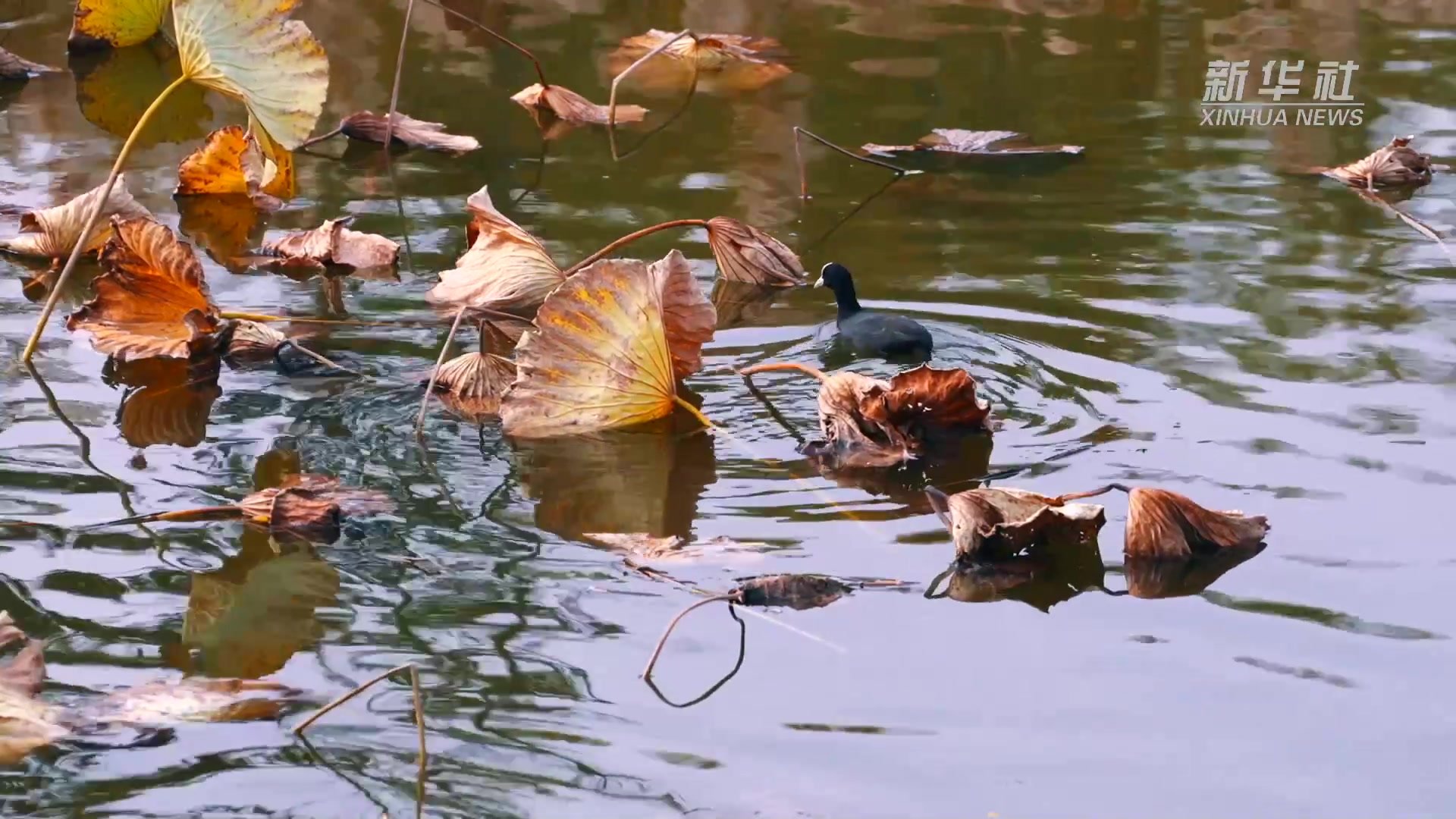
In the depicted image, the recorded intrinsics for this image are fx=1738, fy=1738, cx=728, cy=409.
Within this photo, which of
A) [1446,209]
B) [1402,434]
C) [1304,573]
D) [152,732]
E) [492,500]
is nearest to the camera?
[152,732]

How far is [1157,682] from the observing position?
371 centimetres

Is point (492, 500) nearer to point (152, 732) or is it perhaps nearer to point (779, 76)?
point (152, 732)

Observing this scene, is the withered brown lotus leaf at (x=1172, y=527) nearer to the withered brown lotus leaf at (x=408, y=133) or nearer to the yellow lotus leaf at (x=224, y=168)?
the yellow lotus leaf at (x=224, y=168)

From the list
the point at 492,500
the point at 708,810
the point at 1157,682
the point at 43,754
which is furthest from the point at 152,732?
the point at 1157,682

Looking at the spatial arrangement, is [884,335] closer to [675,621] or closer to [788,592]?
[788,592]

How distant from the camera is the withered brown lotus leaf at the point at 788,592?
4055 mm

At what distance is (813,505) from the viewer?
4.69 metres

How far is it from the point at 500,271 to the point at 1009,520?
224 cm

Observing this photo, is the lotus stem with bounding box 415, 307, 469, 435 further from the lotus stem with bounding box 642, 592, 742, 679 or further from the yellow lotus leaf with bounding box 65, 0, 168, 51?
the yellow lotus leaf with bounding box 65, 0, 168, 51

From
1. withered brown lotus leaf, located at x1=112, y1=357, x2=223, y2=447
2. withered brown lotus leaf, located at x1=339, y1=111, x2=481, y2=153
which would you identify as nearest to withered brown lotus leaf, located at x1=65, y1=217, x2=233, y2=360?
withered brown lotus leaf, located at x1=112, y1=357, x2=223, y2=447

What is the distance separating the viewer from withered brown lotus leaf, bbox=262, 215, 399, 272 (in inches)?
273

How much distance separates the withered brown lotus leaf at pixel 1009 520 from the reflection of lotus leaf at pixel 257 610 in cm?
Result: 153

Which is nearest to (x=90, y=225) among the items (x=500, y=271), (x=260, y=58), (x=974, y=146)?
(x=260, y=58)

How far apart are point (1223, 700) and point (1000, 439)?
66.7 inches
